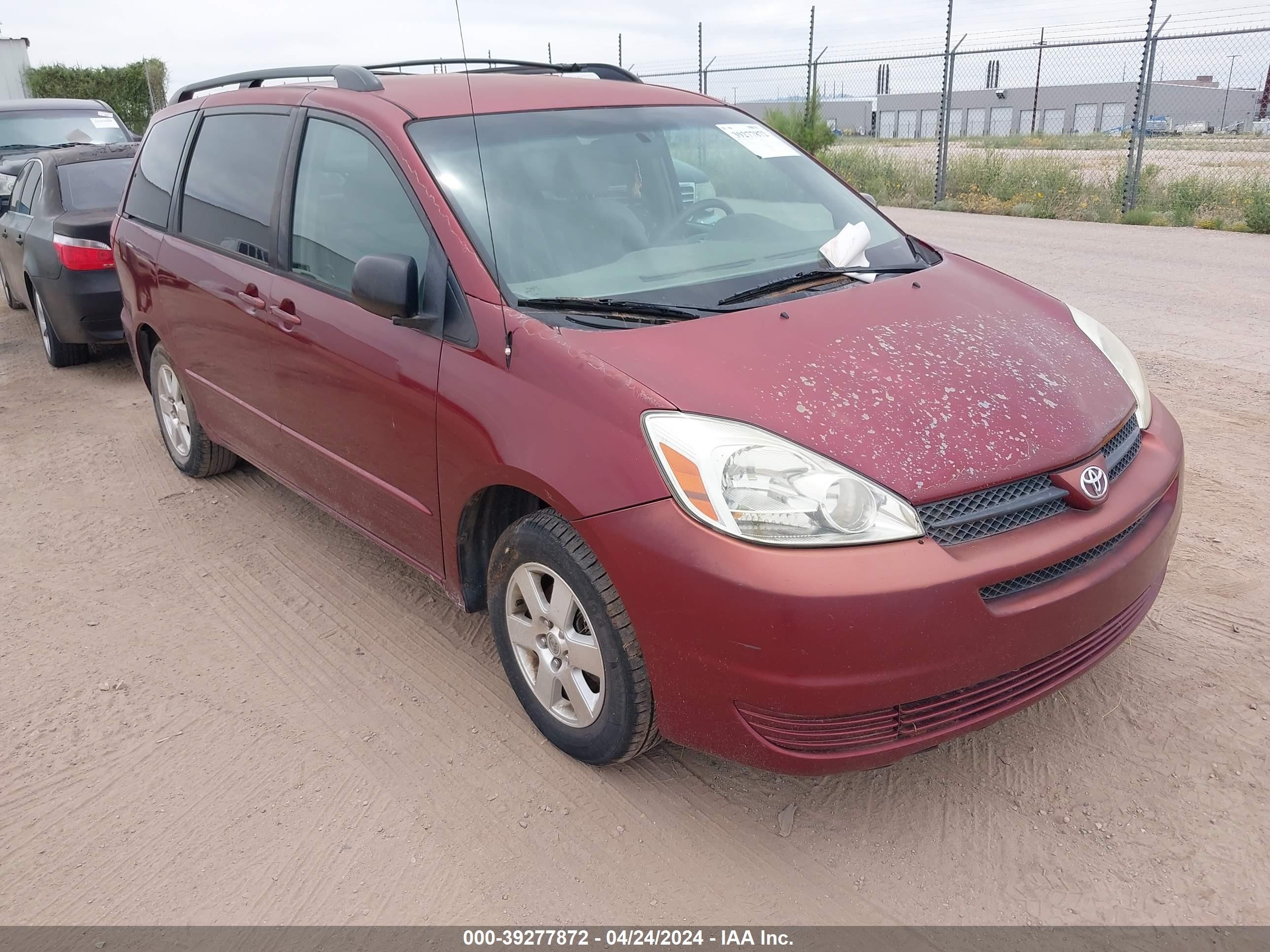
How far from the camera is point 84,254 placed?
6.66 metres

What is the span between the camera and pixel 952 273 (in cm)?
327

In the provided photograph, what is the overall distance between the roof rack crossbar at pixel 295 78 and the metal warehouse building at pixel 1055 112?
28.1 meters

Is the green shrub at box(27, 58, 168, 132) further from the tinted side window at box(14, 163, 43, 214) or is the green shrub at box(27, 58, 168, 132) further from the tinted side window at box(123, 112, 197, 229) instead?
the tinted side window at box(123, 112, 197, 229)

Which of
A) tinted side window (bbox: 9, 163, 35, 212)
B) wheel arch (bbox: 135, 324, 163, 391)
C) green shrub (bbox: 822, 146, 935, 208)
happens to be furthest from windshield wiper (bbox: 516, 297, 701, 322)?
green shrub (bbox: 822, 146, 935, 208)

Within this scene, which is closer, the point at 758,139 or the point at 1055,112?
the point at 758,139

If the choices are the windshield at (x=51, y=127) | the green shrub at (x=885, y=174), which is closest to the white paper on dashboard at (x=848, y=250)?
the windshield at (x=51, y=127)

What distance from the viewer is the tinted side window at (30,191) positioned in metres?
7.59

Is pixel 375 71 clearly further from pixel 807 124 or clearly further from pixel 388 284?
pixel 807 124

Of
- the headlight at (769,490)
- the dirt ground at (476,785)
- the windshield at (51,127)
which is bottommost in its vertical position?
the dirt ground at (476,785)

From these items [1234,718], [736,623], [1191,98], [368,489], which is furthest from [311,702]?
[1191,98]

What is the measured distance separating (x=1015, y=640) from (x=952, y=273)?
1450mm

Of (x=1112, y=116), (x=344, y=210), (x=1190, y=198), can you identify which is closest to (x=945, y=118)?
(x=1190, y=198)

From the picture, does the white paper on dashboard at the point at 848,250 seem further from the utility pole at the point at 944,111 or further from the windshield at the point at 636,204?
the utility pole at the point at 944,111

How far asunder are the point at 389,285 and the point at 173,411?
2.83 meters
